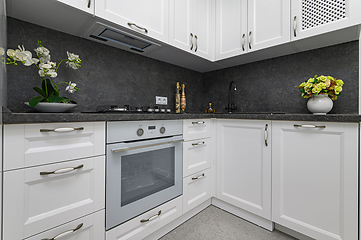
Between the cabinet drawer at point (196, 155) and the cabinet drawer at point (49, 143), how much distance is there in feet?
2.40

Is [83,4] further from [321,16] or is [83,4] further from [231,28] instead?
[321,16]

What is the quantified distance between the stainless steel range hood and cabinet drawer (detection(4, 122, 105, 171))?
775 millimetres

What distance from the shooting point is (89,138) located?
3.16 ft

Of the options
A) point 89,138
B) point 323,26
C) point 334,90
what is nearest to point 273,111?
point 334,90

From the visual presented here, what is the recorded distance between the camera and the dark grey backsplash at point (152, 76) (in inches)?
48.3

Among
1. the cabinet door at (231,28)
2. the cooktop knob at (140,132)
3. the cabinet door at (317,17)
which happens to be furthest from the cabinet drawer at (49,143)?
the cabinet door at (317,17)

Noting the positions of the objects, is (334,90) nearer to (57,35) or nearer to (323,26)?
(323,26)

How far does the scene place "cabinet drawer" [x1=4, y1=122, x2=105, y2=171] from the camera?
0.74m

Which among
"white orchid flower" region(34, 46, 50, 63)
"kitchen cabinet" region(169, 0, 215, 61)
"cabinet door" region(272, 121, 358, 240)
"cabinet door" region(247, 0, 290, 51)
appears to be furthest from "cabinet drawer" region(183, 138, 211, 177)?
"white orchid flower" region(34, 46, 50, 63)

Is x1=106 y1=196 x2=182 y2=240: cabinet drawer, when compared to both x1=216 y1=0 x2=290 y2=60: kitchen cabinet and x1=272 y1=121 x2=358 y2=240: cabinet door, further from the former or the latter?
x1=216 y1=0 x2=290 y2=60: kitchen cabinet

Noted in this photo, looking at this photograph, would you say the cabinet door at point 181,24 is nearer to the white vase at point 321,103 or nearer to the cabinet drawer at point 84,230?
the white vase at point 321,103

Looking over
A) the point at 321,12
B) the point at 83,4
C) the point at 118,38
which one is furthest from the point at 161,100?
the point at 321,12

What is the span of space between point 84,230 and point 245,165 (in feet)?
4.19

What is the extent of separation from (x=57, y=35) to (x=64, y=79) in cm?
34
